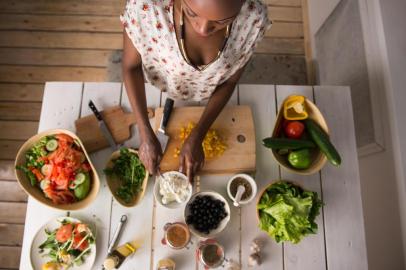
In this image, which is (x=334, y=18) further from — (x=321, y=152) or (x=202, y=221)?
(x=202, y=221)

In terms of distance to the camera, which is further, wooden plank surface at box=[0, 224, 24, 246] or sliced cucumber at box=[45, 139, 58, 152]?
wooden plank surface at box=[0, 224, 24, 246]

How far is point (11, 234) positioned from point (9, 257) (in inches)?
5.4

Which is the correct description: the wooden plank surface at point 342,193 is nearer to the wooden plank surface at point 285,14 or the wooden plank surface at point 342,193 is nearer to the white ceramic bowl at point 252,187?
the white ceramic bowl at point 252,187

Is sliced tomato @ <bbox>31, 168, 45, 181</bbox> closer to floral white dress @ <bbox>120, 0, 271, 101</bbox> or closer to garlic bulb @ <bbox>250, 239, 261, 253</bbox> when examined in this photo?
floral white dress @ <bbox>120, 0, 271, 101</bbox>

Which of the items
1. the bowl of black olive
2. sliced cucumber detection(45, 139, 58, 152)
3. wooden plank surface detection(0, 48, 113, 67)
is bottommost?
the bowl of black olive

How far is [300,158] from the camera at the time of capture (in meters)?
1.13

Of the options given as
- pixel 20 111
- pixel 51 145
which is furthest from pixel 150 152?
pixel 20 111

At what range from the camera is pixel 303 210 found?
1.08m

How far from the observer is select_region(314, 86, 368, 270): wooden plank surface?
1.18 meters

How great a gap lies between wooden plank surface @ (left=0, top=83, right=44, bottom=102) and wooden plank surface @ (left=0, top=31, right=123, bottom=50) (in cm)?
32

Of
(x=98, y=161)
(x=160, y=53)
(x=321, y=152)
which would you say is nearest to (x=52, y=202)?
(x=98, y=161)

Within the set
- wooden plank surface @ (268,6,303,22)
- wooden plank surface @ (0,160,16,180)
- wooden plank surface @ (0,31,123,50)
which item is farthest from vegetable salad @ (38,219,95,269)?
wooden plank surface @ (268,6,303,22)

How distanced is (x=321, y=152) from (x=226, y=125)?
38cm

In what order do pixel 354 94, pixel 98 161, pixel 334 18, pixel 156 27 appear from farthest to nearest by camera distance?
pixel 334 18
pixel 354 94
pixel 98 161
pixel 156 27
